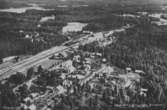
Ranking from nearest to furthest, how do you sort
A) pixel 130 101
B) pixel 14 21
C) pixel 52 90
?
pixel 130 101 → pixel 52 90 → pixel 14 21

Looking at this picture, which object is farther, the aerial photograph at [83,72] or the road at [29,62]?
the road at [29,62]

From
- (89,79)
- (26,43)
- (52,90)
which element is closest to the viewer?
(52,90)

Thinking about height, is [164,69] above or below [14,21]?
below

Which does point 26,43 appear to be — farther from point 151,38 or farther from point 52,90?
point 151,38

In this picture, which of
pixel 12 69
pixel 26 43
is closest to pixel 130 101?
pixel 12 69

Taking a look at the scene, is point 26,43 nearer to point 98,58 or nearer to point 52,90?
point 98,58

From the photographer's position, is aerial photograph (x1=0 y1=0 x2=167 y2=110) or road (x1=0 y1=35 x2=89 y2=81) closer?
aerial photograph (x1=0 y1=0 x2=167 y2=110)

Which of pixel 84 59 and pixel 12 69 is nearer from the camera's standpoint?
pixel 12 69

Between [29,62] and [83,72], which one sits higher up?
[29,62]

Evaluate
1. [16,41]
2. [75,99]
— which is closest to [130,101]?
[75,99]

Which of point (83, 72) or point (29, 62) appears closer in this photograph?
point (83, 72)
